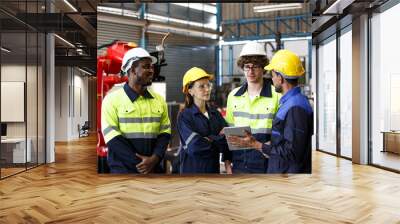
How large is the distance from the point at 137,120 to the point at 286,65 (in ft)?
7.15

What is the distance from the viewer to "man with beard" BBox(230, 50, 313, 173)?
5.70 meters

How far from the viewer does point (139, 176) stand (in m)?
6.09

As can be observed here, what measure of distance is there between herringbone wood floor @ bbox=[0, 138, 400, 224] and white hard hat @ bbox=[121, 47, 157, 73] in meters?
1.61

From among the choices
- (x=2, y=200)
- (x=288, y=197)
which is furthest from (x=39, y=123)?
(x=288, y=197)

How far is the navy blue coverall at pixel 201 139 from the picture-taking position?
5730mm

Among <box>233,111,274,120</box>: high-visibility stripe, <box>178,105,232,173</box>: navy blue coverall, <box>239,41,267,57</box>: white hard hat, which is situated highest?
<box>239,41,267,57</box>: white hard hat

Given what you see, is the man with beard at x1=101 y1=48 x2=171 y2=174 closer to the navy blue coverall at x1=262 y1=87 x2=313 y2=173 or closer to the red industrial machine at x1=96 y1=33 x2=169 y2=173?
the red industrial machine at x1=96 y1=33 x2=169 y2=173

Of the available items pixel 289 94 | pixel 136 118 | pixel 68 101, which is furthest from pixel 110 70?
pixel 68 101

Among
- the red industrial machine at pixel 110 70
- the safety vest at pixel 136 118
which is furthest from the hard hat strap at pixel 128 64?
the safety vest at pixel 136 118

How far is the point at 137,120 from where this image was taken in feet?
19.0

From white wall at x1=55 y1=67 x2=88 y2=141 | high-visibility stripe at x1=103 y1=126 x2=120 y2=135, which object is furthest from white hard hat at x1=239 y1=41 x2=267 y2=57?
white wall at x1=55 y1=67 x2=88 y2=141

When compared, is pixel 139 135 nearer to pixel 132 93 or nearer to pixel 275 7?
pixel 132 93

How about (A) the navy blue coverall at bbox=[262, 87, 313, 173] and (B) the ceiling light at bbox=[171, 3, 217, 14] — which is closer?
(A) the navy blue coverall at bbox=[262, 87, 313, 173]

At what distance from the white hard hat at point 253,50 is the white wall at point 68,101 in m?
5.69
